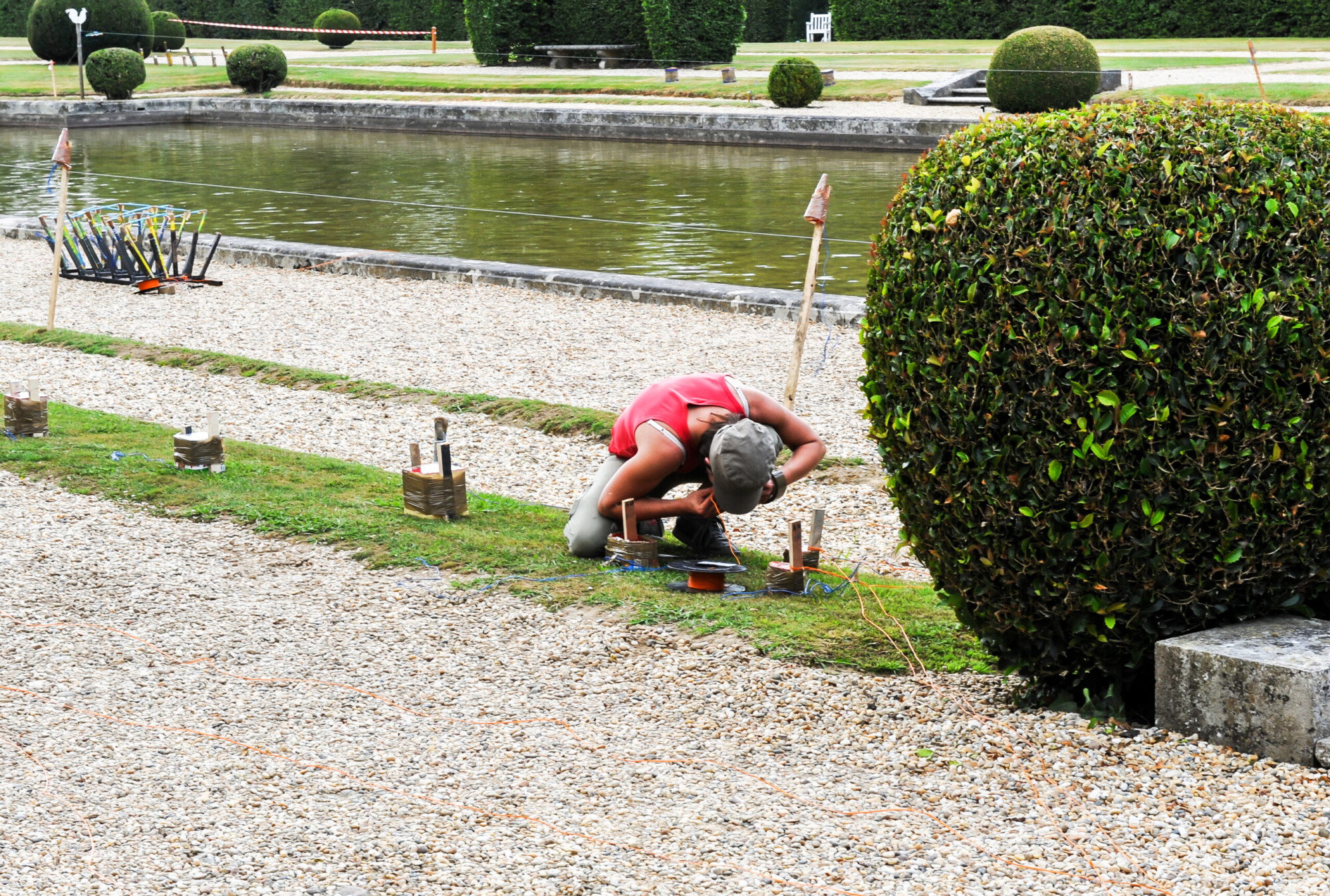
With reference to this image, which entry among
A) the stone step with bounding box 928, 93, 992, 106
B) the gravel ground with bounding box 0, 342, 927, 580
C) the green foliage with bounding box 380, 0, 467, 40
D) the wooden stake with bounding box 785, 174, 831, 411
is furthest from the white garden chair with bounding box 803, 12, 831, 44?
the wooden stake with bounding box 785, 174, 831, 411

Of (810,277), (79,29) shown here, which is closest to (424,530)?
(810,277)

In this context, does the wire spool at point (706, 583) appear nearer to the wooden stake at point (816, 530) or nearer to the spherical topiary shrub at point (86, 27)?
the wooden stake at point (816, 530)

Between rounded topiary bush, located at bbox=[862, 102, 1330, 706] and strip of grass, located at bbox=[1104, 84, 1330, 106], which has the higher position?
strip of grass, located at bbox=[1104, 84, 1330, 106]

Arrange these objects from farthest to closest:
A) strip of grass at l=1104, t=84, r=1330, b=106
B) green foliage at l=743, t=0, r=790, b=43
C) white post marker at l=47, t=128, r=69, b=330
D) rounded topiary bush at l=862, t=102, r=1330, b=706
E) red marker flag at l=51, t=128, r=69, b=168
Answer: green foliage at l=743, t=0, r=790, b=43 → strip of grass at l=1104, t=84, r=1330, b=106 → white post marker at l=47, t=128, r=69, b=330 → red marker flag at l=51, t=128, r=69, b=168 → rounded topiary bush at l=862, t=102, r=1330, b=706

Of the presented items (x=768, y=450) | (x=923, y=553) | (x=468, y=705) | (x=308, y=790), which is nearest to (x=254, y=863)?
(x=308, y=790)

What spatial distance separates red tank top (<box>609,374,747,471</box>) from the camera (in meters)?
5.23

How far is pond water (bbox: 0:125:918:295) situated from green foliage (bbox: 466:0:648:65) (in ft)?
28.8

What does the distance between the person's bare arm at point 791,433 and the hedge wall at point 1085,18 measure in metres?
33.7

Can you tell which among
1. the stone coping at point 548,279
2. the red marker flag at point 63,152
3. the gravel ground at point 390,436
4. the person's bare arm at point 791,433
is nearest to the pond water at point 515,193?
the stone coping at point 548,279

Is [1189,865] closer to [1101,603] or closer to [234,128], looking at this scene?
[1101,603]

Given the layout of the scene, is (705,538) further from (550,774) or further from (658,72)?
(658,72)

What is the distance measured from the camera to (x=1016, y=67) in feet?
77.3

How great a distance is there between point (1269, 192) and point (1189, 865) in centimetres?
163

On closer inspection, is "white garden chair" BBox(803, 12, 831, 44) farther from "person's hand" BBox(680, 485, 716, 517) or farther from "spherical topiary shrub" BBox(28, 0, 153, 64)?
"person's hand" BBox(680, 485, 716, 517)
